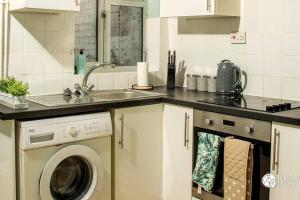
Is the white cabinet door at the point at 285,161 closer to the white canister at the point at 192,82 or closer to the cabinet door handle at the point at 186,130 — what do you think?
the cabinet door handle at the point at 186,130

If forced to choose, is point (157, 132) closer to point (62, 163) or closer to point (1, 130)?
point (62, 163)

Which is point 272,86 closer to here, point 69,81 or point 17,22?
point 69,81

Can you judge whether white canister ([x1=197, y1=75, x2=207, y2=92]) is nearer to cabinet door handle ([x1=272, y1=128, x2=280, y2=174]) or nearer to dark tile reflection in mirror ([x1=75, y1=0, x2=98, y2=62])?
dark tile reflection in mirror ([x1=75, y1=0, x2=98, y2=62])

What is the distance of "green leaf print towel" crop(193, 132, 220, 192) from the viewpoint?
251cm

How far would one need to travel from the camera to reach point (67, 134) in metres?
2.42

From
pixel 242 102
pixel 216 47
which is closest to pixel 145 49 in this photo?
pixel 216 47

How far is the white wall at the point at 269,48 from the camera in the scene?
8.95 feet

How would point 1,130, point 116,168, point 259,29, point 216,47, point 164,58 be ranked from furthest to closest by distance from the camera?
point 164,58
point 216,47
point 259,29
point 116,168
point 1,130

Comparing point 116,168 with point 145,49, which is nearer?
point 116,168

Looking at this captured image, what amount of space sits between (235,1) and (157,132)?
110 centimetres

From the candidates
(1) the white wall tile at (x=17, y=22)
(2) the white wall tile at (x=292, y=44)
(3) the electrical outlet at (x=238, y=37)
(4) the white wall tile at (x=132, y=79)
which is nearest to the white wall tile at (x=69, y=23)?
(1) the white wall tile at (x=17, y=22)

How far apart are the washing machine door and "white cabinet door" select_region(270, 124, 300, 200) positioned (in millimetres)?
1050

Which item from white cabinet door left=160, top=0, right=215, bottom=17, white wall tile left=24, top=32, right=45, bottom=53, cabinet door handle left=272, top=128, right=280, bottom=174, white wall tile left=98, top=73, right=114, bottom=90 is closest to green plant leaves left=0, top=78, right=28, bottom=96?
white wall tile left=24, top=32, right=45, bottom=53

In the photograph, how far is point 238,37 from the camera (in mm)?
3047
